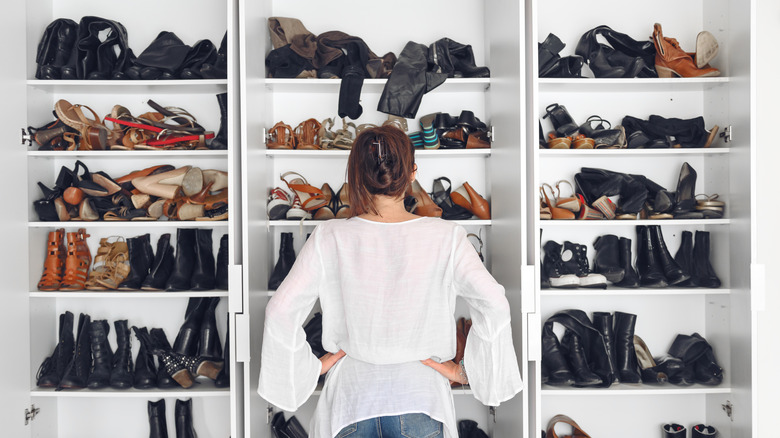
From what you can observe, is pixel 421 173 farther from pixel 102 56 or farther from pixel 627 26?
pixel 102 56

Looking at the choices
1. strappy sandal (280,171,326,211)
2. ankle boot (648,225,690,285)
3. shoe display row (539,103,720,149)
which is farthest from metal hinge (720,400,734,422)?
strappy sandal (280,171,326,211)

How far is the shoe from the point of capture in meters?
2.84

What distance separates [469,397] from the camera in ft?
9.96

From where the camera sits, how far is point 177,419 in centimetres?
290

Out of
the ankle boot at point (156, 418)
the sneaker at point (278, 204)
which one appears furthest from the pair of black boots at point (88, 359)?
the sneaker at point (278, 204)

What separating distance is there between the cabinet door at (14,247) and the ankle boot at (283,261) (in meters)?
1.14

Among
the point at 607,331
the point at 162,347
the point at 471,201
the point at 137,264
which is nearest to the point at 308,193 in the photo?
the point at 471,201

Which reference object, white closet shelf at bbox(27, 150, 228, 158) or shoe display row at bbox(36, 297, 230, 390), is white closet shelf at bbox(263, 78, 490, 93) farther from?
shoe display row at bbox(36, 297, 230, 390)

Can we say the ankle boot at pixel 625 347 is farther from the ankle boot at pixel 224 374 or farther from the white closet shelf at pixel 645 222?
the ankle boot at pixel 224 374

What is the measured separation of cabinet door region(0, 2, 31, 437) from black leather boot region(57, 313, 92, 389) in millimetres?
173
